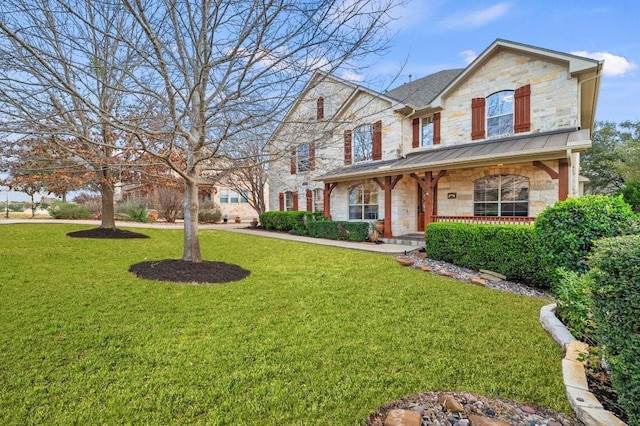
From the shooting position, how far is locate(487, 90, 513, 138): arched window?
416 inches

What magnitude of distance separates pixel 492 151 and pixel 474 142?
1776 millimetres

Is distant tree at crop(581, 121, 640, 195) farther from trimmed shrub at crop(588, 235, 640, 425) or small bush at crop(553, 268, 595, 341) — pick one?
trimmed shrub at crop(588, 235, 640, 425)

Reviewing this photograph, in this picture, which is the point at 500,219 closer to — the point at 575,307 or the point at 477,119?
the point at 477,119

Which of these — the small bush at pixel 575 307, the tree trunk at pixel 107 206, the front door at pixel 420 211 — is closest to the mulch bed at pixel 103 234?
the tree trunk at pixel 107 206

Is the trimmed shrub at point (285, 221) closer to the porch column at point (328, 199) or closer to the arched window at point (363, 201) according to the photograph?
the porch column at point (328, 199)

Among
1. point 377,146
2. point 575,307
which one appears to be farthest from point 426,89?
point 575,307

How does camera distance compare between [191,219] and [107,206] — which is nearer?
[191,219]

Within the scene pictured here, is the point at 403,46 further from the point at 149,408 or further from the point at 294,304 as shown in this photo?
the point at 149,408

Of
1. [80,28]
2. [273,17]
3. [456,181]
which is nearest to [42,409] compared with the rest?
[273,17]

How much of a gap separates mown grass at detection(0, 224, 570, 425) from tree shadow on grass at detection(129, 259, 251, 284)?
1.07 ft

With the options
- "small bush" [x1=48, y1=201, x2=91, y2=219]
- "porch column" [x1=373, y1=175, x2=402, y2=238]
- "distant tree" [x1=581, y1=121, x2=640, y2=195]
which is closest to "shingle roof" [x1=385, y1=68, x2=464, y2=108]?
"porch column" [x1=373, y1=175, x2=402, y2=238]

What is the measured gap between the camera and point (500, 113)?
10.8 metres

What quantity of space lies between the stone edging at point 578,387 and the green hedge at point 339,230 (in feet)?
27.0

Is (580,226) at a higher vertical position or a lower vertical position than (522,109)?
lower
